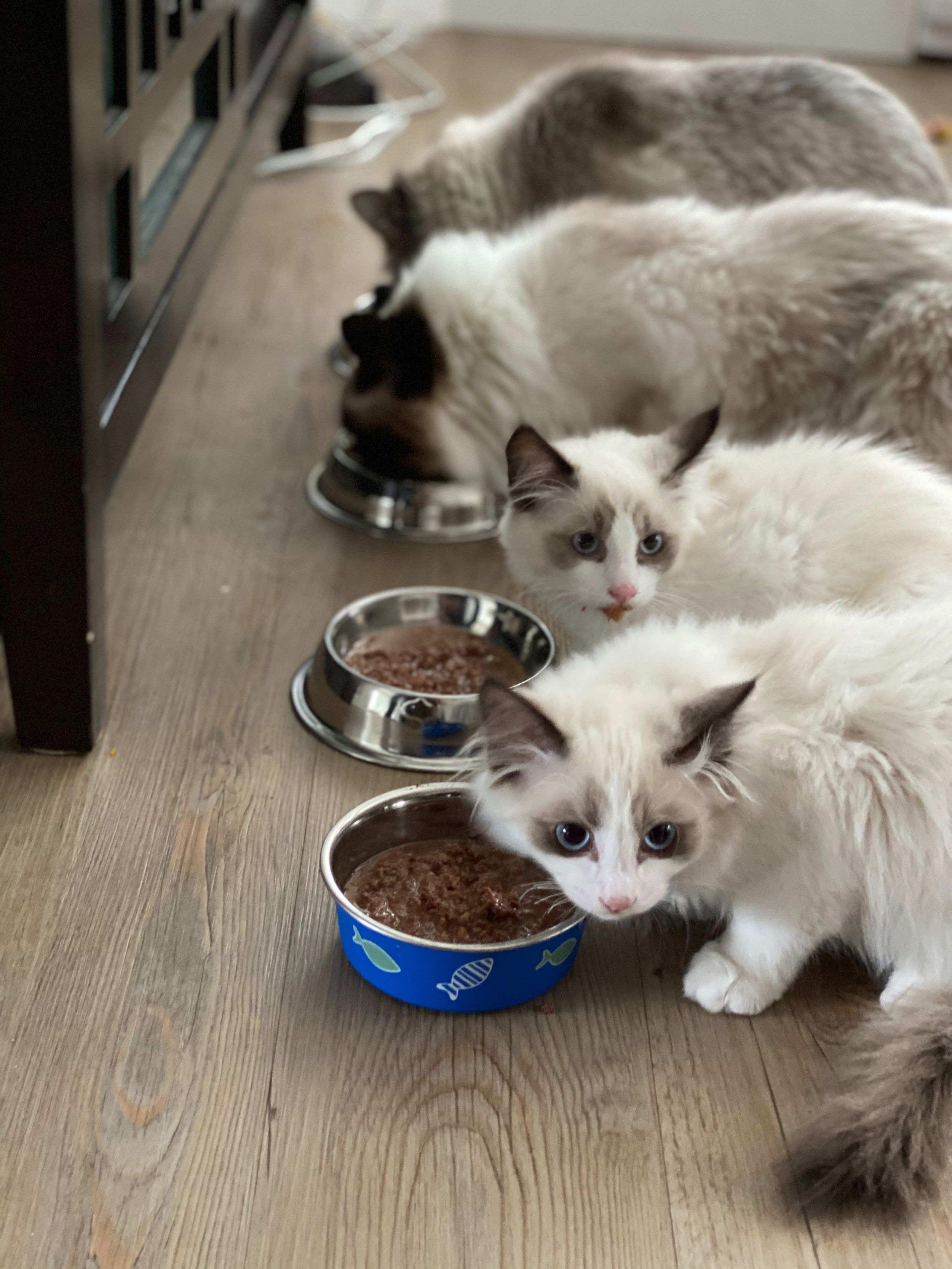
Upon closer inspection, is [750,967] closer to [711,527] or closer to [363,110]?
[711,527]

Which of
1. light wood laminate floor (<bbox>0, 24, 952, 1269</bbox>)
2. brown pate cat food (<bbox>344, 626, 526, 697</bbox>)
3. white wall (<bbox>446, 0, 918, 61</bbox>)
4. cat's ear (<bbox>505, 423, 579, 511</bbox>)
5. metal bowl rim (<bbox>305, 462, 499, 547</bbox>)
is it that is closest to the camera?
light wood laminate floor (<bbox>0, 24, 952, 1269</bbox>)

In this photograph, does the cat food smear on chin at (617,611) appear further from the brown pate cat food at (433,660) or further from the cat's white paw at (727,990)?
the cat's white paw at (727,990)

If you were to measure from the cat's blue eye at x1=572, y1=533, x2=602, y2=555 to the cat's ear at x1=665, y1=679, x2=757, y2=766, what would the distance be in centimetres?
44

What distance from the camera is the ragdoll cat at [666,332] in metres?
2.14

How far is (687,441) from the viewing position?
5.30 feet

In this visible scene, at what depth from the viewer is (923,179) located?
2.74 meters

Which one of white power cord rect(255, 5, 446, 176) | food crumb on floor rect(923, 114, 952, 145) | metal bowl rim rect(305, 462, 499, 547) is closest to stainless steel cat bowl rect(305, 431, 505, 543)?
metal bowl rim rect(305, 462, 499, 547)

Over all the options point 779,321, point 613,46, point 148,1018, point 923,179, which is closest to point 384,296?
point 779,321

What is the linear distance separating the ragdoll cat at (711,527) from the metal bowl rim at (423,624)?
167mm

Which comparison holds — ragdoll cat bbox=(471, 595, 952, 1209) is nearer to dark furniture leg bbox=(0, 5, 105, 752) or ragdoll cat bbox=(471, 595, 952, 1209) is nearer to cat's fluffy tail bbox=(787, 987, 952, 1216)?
cat's fluffy tail bbox=(787, 987, 952, 1216)

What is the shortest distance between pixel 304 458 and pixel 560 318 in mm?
606

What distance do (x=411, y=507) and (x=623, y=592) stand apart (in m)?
0.80

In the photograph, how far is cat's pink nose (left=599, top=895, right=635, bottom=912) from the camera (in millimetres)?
1204

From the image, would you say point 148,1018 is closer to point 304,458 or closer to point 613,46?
point 304,458
